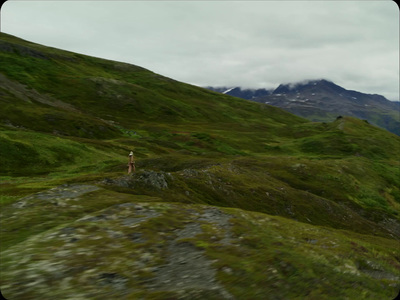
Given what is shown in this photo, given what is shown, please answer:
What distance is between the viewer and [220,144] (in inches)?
4845

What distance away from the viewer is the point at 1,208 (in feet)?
48.7

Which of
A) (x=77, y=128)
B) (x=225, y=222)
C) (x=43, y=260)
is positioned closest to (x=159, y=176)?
(x=225, y=222)

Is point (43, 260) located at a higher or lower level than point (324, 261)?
higher

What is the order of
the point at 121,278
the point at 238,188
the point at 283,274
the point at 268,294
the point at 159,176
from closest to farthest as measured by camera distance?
the point at 121,278
the point at 268,294
the point at 283,274
the point at 159,176
the point at 238,188

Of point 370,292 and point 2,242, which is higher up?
point 2,242

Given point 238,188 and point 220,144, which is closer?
point 238,188

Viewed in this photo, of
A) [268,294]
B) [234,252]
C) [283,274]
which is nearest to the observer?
[268,294]

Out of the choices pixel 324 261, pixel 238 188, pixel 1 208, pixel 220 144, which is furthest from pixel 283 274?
pixel 220 144

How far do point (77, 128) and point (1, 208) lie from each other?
305 feet

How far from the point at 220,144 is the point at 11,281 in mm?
115419

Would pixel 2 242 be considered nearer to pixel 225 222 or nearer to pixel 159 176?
pixel 225 222

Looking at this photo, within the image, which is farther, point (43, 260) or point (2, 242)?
point (2, 242)

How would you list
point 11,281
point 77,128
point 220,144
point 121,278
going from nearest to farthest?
1. point 11,281
2. point 121,278
3. point 77,128
4. point 220,144

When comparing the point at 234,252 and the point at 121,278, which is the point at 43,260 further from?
the point at 234,252
